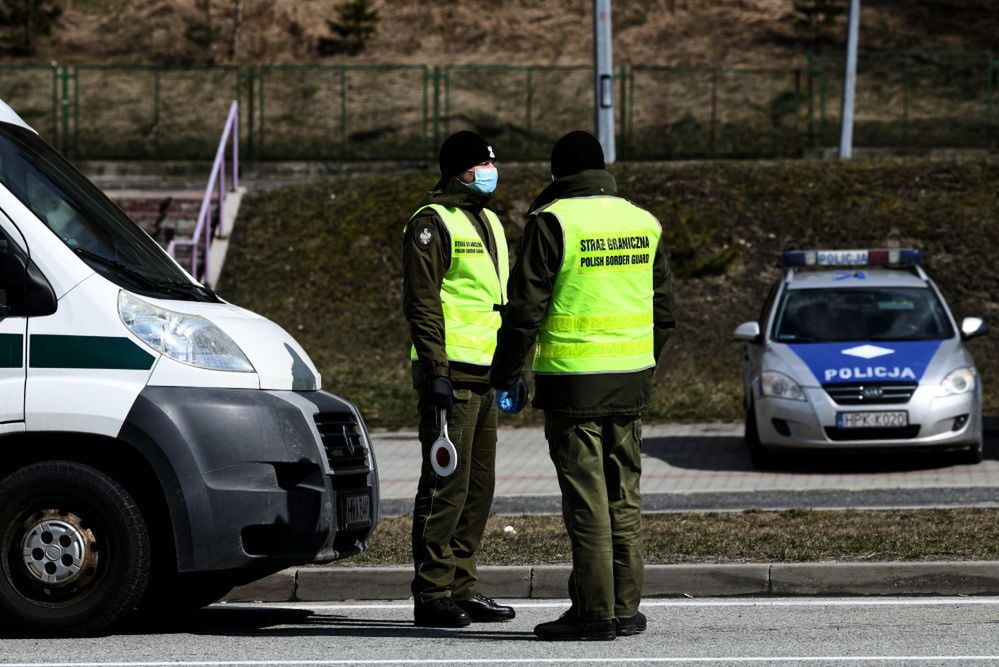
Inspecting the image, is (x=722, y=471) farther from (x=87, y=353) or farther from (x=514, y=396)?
(x=87, y=353)

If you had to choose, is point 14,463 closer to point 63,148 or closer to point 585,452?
point 585,452

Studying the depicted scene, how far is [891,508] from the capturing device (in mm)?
10891

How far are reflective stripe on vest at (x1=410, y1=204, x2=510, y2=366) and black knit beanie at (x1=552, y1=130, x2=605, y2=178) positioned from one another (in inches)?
21.8

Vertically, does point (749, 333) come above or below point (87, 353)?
below

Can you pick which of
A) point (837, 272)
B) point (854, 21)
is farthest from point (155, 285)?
point (854, 21)

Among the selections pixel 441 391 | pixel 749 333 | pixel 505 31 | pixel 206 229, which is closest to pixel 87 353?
pixel 441 391

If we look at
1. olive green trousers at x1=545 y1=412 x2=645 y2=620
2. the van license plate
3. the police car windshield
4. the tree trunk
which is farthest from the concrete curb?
the tree trunk

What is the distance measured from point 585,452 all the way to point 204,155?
27789mm

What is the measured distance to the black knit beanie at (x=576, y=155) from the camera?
7.25 metres

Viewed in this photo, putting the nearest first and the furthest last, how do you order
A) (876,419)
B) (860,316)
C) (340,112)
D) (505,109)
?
(876,419) < (860,316) < (340,112) < (505,109)

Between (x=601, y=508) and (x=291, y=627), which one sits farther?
(x=291, y=627)

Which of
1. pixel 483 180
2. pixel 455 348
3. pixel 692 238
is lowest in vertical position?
pixel 692 238

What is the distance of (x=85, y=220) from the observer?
7.55m

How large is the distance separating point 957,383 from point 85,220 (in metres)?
8.31
